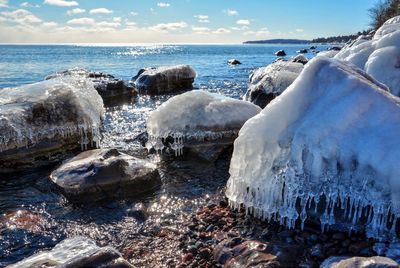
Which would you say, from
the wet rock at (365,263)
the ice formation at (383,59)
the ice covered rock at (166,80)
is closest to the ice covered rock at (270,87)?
the ice formation at (383,59)

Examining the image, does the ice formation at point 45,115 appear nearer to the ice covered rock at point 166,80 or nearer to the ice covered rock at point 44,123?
the ice covered rock at point 44,123

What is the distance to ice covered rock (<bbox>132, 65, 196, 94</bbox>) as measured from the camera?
72.1 ft

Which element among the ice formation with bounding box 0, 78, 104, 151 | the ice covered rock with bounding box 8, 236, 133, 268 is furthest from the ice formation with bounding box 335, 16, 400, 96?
the ice covered rock with bounding box 8, 236, 133, 268

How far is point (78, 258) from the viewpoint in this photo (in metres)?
4.28

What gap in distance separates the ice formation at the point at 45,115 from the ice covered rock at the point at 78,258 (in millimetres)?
5341

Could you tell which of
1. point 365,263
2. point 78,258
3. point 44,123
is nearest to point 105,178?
point 78,258

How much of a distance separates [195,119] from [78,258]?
19.0ft

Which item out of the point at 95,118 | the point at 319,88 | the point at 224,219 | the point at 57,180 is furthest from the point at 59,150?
the point at 319,88

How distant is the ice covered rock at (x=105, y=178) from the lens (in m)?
7.29

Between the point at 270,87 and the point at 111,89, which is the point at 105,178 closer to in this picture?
the point at 270,87

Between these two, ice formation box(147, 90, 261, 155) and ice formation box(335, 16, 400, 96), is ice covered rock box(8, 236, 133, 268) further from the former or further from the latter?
ice formation box(335, 16, 400, 96)

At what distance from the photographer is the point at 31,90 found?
1077cm

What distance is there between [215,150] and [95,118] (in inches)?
153

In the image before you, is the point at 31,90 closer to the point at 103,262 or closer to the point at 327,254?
the point at 103,262
